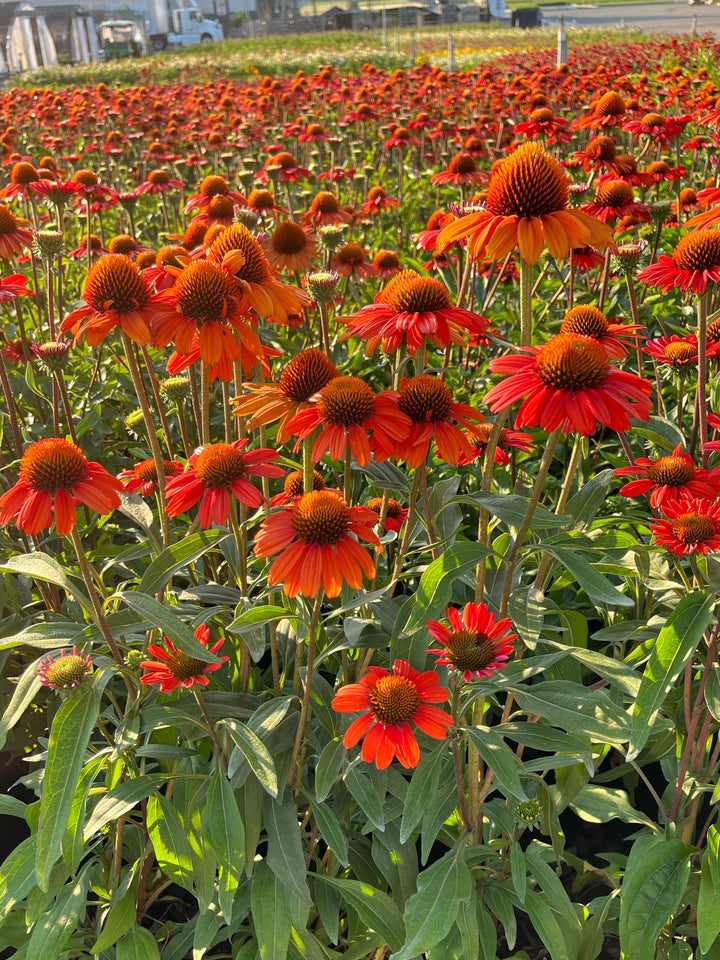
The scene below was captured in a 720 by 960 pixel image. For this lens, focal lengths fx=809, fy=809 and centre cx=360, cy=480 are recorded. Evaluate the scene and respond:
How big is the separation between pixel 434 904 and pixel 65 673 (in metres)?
0.72

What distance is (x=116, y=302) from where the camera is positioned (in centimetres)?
147

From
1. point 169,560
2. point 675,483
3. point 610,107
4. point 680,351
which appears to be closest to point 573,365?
point 675,483

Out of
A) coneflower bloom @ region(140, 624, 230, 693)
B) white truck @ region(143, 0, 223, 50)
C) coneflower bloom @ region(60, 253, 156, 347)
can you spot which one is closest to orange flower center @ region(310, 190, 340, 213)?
coneflower bloom @ region(60, 253, 156, 347)

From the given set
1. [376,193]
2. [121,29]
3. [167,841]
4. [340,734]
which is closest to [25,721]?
[167,841]

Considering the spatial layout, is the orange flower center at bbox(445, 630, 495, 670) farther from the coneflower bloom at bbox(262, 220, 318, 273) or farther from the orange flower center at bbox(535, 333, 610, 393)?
the coneflower bloom at bbox(262, 220, 318, 273)

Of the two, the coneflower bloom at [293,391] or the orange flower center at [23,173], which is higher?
the orange flower center at [23,173]

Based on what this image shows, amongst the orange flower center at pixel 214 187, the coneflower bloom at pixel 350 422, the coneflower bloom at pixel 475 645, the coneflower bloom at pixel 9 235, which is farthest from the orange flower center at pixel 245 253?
the orange flower center at pixel 214 187

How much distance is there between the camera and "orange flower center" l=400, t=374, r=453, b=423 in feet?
4.35

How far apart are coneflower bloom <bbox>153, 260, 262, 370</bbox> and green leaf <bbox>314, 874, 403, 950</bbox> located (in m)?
0.97

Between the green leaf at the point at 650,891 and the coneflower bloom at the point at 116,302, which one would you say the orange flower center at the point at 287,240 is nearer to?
the coneflower bloom at the point at 116,302

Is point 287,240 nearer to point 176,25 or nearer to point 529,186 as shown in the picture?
point 529,186

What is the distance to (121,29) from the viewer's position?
92.7ft

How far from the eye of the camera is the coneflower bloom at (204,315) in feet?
4.55

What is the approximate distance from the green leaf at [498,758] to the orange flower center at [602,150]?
2.30 metres
